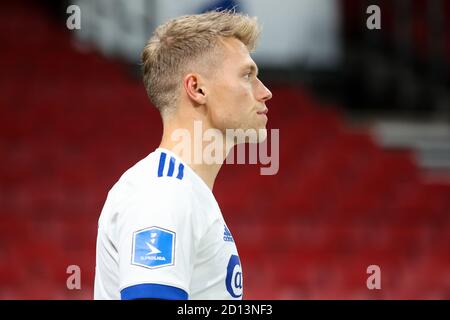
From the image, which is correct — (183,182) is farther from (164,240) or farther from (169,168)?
(164,240)

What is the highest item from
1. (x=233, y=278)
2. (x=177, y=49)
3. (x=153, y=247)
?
(x=177, y=49)

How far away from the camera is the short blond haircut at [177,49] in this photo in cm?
207

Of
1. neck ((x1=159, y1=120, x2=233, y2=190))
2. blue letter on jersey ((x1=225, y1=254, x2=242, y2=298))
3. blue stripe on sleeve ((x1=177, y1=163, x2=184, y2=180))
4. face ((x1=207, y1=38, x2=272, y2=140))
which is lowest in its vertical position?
blue letter on jersey ((x1=225, y1=254, x2=242, y2=298))

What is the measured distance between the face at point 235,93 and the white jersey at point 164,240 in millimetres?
157

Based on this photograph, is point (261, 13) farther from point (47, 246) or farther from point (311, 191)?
point (47, 246)

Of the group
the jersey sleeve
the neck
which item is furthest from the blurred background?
the jersey sleeve

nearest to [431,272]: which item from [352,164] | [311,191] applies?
[311,191]

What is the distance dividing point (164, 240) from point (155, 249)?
2 centimetres

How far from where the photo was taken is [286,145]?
28.4ft

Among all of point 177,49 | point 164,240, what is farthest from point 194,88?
point 164,240

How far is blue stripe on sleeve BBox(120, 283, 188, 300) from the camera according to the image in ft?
5.79

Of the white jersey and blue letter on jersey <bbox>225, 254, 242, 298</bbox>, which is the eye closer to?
the white jersey

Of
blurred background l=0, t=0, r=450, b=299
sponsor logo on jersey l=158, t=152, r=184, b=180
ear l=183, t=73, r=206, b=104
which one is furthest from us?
blurred background l=0, t=0, r=450, b=299

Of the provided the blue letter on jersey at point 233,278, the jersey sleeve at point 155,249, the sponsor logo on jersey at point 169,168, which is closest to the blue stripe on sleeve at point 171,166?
the sponsor logo on jersey at point 169,168
